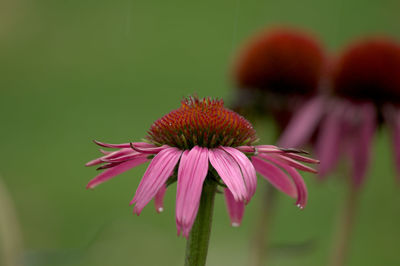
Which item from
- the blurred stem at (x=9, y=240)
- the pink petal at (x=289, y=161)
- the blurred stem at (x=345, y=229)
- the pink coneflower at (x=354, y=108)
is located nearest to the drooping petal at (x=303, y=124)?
the pink coneflower at (x=354, y=108)

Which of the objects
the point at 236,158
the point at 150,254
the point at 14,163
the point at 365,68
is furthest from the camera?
the point at 14,163

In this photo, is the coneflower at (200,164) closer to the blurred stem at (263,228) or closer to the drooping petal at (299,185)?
the drooping petal at (299,185)

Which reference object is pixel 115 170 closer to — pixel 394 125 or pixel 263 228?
pixel 263 228

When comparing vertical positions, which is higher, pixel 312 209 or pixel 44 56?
pixel 44 56

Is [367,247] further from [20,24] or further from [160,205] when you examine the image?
[20,24]

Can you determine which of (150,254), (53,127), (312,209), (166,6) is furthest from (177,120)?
(166,6)

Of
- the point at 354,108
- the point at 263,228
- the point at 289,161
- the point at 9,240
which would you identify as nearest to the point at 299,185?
the point at 289,161
